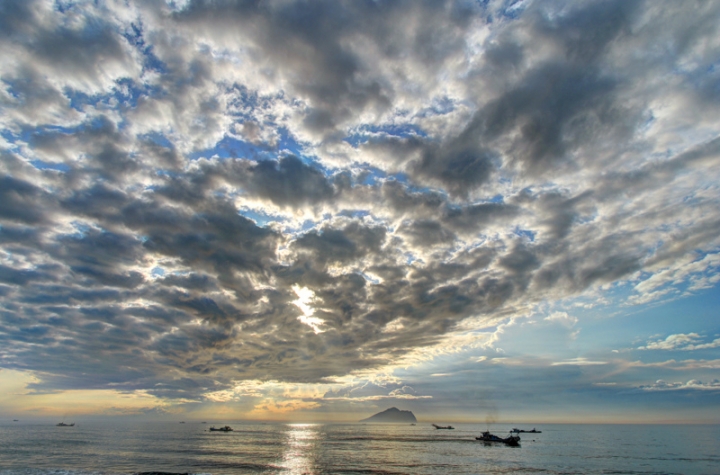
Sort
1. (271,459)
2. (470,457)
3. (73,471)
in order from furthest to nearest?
1. (470,457)
2. (271,459)
3. (73,471)

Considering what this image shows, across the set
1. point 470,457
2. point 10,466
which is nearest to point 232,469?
point 10,466

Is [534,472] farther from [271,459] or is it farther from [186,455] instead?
[186,455]

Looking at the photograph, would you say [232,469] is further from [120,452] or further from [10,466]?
[120,452]

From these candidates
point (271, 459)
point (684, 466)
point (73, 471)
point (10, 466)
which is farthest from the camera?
point (271, 459)

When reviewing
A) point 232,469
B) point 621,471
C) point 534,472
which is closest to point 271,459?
point 232,469

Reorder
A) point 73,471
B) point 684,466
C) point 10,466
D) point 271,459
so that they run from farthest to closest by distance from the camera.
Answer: point 271,459 → point 684,466 → point 10,466 → point 73,471

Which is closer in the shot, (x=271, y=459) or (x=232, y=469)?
(x=232, y=469)

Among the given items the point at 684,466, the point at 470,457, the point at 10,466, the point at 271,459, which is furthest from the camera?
the point at 470,457

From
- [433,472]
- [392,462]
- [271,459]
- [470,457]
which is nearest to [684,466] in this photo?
[470,457]

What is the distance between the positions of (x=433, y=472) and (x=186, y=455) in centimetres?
6037

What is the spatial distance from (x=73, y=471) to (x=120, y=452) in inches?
1434

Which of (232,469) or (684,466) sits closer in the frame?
(232,469)

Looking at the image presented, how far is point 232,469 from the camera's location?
6531 cm

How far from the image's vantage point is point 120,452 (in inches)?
3494
